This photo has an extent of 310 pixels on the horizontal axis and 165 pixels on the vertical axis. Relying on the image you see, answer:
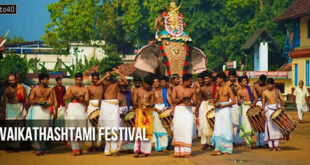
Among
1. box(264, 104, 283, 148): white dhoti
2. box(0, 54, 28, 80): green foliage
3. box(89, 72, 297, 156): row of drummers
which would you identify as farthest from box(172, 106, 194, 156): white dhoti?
box(0, 54, 28, 80): green foliage

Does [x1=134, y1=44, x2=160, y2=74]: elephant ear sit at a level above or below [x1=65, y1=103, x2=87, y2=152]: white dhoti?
above

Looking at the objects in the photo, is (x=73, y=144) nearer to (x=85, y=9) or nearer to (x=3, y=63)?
(x=3, y=63)

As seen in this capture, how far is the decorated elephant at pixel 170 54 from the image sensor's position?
63.8ft

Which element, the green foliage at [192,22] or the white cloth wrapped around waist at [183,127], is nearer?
the white cloth wrapped around waist at [183,127]

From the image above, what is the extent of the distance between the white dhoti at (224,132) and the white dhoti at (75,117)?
289 cm

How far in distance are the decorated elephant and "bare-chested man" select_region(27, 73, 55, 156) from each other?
6269 millimetres

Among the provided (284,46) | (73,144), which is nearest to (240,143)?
(73,144)

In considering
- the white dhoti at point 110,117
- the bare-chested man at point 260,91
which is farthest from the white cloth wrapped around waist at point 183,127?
the bare-chested man at point 260,91

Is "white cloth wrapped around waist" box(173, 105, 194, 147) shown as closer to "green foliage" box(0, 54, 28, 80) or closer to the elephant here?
the elephant

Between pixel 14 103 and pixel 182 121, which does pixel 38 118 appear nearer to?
pixel 14 103

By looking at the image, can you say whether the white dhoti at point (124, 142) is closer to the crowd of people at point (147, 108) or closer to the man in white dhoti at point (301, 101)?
the crowd of people at point (147, 108)

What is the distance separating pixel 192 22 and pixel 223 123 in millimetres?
47421

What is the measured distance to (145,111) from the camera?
12977 mm

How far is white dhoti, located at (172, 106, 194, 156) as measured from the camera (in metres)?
12.5
